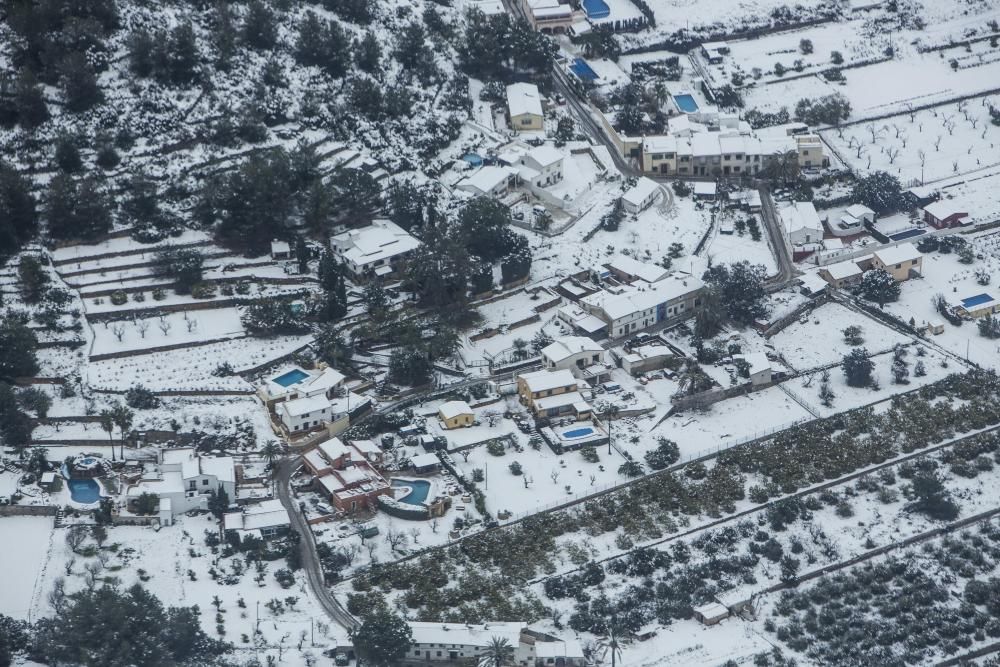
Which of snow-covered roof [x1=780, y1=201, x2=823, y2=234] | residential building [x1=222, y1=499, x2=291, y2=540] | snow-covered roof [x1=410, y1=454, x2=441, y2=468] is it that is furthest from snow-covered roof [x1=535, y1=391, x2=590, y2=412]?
snow-covered roof [x1=780, y1=201, x2=823, y2=234]

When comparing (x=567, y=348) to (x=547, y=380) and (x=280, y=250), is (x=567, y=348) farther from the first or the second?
(x=280, y=250)

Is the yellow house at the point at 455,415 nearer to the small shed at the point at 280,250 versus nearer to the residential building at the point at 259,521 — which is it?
the residential building at the point at 259,521

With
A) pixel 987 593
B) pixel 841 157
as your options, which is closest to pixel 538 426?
pixel 987 593

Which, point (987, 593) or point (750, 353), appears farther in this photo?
point (750, 353)

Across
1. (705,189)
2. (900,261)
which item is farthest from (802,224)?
(705,189)

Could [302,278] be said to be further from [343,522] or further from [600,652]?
[600,652]
